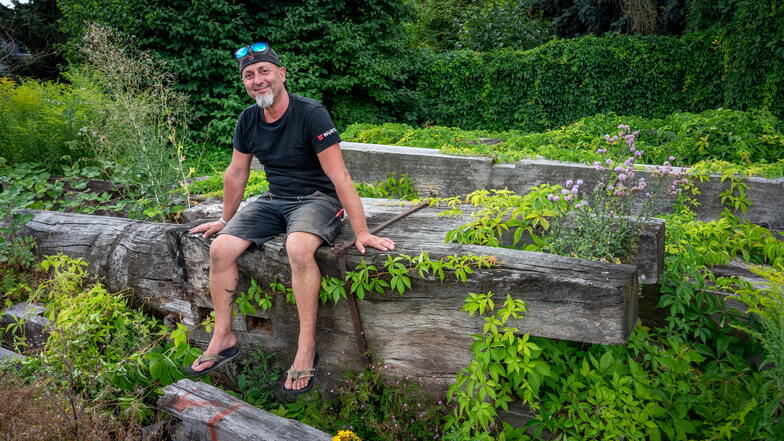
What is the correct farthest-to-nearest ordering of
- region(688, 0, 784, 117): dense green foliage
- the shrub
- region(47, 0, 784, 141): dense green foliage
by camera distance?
region(47, 0, 784, 141): dense green foliage
region(688, 0, 784, 117): dense green foliage
the shrub

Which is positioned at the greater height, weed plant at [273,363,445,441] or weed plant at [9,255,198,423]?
weed plant at [9,255,198,423]

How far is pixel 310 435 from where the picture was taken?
108 inches

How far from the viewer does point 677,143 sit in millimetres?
5832

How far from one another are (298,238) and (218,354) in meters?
0.93

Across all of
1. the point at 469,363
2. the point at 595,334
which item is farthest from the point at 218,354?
the point at 595,334

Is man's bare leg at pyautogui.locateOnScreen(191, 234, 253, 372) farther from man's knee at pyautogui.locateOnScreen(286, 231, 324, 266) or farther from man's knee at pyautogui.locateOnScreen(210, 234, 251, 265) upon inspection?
man's knee at pyautogui.locateOnScreen(286, 231, 324, 266)

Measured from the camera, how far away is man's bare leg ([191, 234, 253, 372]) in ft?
10.9

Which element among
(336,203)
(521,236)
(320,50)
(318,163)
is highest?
(320,50)

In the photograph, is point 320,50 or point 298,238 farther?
point 320,50

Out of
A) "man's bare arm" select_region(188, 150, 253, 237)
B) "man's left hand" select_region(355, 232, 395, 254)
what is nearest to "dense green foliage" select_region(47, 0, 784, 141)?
"man's bare arm" select_region(188, 150, 253, 237)

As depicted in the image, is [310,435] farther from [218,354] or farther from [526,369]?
[526,369]

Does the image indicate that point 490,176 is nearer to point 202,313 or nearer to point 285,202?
point 285,202

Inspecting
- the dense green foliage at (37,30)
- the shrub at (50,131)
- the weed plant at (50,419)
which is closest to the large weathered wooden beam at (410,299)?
the weed plant at (50,419)

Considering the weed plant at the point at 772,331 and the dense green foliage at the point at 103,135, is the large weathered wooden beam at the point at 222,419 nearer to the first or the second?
the weed plant at the point at 772,331
